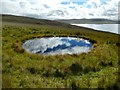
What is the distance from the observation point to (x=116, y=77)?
57.1 feet

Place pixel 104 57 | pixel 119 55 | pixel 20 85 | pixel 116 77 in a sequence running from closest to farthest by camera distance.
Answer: pixel 20 85 < pixel 116 77 < pixel 104 57 < pixel 119 55

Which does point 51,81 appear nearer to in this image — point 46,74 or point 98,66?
point 46,74

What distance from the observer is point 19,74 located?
17.2m

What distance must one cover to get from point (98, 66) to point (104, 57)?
318 cm

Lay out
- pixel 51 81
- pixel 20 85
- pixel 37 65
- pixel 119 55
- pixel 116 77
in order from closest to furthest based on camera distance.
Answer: pixel 20 85, pixel 51 81, pixel 116 77, pixel 37 65, pixel 119 55

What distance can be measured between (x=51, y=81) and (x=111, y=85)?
3.26 m

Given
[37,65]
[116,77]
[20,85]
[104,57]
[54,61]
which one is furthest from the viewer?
[104,57]

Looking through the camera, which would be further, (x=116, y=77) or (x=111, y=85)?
(x=116, y=77)

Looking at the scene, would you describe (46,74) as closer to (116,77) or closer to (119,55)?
(116,77)

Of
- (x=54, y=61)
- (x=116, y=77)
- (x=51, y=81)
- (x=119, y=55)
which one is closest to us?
(x=51, y=81)

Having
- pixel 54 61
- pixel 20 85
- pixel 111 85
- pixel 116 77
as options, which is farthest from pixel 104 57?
pixel 20 85

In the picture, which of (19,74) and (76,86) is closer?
(76,86)

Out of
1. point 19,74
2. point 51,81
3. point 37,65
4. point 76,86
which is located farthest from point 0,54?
point 76,86

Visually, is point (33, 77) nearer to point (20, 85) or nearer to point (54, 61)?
point (20, 85)
